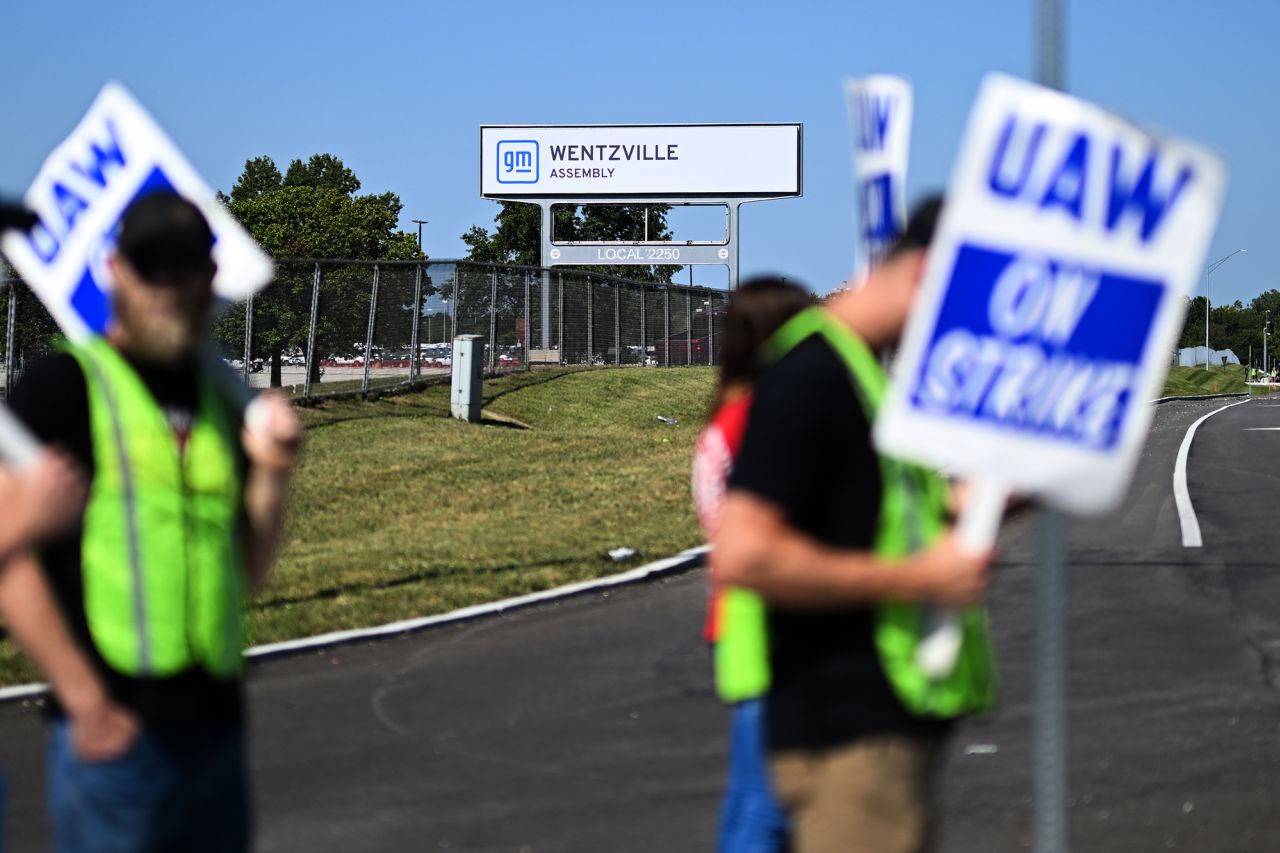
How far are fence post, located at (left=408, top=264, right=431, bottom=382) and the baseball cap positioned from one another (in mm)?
25242

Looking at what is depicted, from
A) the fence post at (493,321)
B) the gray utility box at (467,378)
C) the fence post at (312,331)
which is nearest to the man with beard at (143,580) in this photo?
the gray utility box at (467,378)

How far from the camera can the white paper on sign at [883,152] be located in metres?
3.83

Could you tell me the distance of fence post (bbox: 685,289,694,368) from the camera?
45219 millimetres

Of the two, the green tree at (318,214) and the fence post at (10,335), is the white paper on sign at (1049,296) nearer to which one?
the fence post at (10,335)

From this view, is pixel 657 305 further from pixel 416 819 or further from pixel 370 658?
pixel 416 819

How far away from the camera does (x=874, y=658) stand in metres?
3.13

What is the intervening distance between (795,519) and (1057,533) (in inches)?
20.7

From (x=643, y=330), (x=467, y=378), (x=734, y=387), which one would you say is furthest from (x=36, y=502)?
(x=643, y=330)

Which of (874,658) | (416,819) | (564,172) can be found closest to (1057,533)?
(874,658)

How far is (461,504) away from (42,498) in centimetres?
1510

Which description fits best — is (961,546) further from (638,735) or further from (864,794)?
(638,735)

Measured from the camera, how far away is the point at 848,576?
3.02 metres

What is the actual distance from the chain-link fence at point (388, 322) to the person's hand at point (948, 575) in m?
16.3

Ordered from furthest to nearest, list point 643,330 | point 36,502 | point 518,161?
point 518,161, point 643,330, point 36,502
